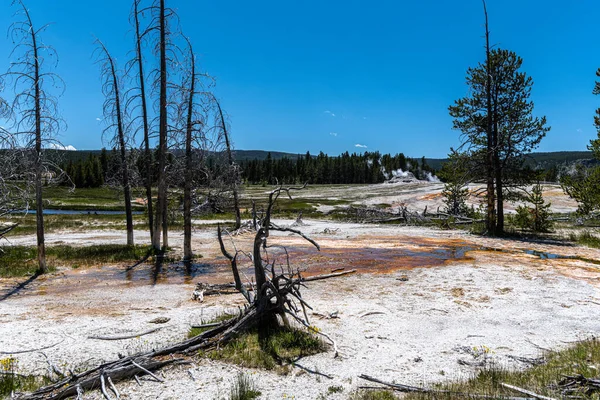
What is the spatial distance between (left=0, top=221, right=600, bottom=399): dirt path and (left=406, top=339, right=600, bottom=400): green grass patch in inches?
20.6

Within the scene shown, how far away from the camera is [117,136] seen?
20922 mm

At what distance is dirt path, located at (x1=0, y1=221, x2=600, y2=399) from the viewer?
23.1 ft

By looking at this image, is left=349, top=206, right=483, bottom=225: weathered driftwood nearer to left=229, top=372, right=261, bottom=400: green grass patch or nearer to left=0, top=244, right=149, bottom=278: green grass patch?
left=0, top=244, right=149, bottom=278: green grass patch

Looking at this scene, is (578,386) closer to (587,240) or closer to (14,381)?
(14,381)

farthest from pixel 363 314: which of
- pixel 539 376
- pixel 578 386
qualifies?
pixel 578 386

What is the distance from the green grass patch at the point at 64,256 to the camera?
624 inches

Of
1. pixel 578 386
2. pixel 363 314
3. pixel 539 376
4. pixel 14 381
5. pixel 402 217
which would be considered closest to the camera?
pixel 578 386

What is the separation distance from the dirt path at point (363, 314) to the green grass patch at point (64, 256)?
156 centimetres

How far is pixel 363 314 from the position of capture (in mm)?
10164

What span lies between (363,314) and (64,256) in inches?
609

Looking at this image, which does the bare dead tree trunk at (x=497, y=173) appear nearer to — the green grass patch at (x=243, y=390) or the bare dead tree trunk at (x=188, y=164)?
the bare dead tree trunk at (x=188, y=164)

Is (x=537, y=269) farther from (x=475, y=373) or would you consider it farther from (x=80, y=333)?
(x=80, y=333)

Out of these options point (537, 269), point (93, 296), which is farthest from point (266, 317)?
point (537, 269)

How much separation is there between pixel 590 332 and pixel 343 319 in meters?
5.44
